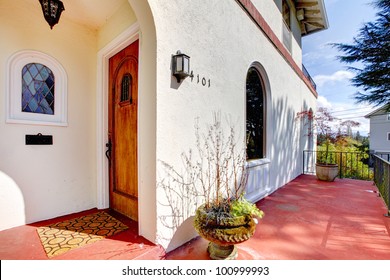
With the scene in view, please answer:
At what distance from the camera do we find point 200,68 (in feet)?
7.87

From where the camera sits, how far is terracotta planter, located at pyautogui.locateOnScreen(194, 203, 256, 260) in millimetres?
1782

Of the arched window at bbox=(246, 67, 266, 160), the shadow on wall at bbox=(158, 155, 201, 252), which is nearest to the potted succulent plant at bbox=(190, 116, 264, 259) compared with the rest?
the shadow on wall at bbox=(158, 155, 201, 252)

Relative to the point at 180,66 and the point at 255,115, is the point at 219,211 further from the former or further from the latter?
the point at 255,115

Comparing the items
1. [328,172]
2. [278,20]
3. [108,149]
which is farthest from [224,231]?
[278,20]

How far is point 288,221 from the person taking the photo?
2.95 metres

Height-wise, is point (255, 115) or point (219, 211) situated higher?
point (255, 115)

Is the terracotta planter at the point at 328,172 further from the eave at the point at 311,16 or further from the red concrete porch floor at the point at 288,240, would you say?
the eave at the point at 311,16

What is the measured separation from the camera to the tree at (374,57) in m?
7.92

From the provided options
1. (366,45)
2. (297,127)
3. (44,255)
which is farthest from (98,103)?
(366,45)

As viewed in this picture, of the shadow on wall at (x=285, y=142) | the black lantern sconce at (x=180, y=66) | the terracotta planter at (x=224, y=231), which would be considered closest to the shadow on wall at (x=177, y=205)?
the terracotta planter at (x=224, y=231)

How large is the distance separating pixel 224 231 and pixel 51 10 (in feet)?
10.0

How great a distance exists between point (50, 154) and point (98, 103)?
1014 millimetres

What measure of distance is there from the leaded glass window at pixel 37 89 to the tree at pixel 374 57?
11677 mm

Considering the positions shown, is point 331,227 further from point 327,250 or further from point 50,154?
point 50,154
